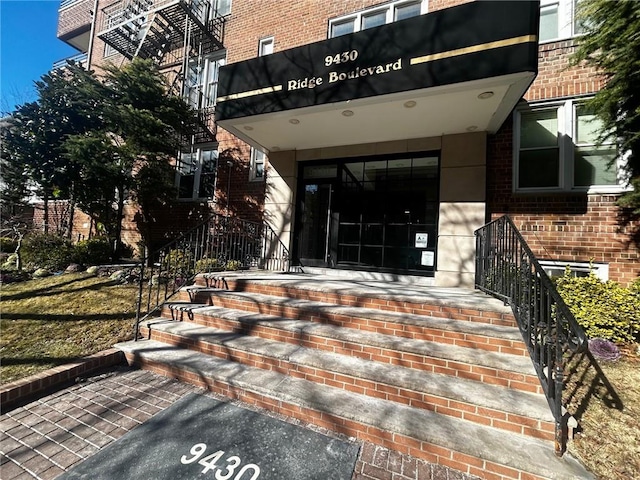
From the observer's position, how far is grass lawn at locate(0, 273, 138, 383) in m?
3.36

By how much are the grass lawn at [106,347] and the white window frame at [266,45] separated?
7075 millimetres

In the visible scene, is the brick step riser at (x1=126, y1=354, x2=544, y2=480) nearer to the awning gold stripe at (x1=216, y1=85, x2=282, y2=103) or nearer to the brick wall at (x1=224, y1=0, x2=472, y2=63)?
the awning gold stripe at (x1=216, y1=85, x2=282, y2=103)

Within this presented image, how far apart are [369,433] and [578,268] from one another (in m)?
4.98

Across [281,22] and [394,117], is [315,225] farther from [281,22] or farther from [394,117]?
[281,22]

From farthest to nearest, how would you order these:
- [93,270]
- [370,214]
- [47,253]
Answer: [47,253] → [93,270] → [370,214]

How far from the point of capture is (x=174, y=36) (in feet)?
30.3

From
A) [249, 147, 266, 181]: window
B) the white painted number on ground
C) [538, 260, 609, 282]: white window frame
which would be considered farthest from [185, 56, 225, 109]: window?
[538, 260, 609, 282]: white window frame

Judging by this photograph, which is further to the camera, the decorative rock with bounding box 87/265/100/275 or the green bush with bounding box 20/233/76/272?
the green bush with bounding box 20/233/76/272

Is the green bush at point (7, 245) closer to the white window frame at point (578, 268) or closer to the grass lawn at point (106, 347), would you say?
the grass lawn at point (106, 347)

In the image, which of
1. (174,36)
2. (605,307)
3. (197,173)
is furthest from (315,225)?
(174,36)

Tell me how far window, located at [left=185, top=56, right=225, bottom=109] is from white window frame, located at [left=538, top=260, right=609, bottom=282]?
9510 millimetres

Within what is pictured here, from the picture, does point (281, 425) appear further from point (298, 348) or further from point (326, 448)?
point (298, 348)

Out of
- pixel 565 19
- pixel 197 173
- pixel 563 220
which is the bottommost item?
pixel 563 220

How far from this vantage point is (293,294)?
4.39 m
